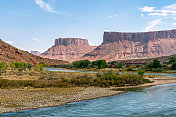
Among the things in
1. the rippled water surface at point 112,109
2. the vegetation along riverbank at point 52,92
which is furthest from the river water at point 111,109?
the vegetation along riverbank at point 52,92

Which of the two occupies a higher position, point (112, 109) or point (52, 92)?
point (52, 92)

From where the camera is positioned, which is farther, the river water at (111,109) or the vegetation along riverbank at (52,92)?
the vegetation along riverbank at (52,92)

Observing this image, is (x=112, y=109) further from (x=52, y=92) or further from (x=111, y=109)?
(x=52, y=92)

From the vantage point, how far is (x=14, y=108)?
786 inches

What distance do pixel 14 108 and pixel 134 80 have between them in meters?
28.1

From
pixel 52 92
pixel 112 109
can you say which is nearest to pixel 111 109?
pixel 112 109

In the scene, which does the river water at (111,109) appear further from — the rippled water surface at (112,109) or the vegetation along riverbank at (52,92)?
the vegetation along riverbank at (52,92)

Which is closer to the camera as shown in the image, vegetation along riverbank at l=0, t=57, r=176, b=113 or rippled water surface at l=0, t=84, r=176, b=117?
rippled water surface at l=0, t=84, r=176, b=117

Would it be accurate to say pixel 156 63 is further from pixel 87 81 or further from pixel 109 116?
pixel 109 116

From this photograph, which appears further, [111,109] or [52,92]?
[52,92]

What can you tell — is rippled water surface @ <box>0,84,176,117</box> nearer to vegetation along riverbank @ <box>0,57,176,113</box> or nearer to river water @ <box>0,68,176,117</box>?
river water @ <box>0,68,176,117</box>

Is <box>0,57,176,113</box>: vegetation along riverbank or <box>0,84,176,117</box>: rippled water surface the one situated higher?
<box>0,57,176,113</box>: vegetation along riverbank

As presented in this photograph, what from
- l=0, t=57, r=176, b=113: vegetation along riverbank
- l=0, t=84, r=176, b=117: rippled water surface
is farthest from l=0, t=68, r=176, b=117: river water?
l=0, t=57, r=176, b=113: vegetation along riverbank

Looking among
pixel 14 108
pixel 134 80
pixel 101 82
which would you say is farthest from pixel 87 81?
pixel 14 108
